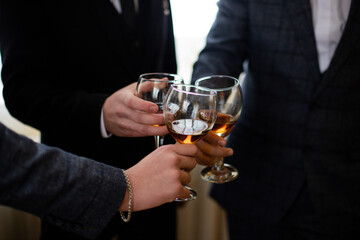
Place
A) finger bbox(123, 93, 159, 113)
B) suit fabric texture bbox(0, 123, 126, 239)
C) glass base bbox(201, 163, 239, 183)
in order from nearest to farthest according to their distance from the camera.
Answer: suit fabric texture bbox(0, 123, 126, 239)
finger bbox(123, 93, 159, 113)
glass base bbox(201, 163, 239, 183)

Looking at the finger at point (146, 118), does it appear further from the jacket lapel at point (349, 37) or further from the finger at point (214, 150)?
the jacket lapel at point (349, 37)

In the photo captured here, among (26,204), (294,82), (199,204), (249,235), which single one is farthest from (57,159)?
(199,204)

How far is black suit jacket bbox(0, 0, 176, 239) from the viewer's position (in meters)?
1.31

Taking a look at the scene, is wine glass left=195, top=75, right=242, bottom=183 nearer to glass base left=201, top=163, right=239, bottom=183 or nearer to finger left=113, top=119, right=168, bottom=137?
glass base left=201, top=163, right=239, bottom=183

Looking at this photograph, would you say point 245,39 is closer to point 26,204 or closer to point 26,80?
point 26,80

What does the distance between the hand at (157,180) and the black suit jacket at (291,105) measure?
587 mm

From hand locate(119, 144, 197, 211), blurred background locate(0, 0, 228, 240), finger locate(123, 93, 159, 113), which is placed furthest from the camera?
blurred background locate(0, 0, 228, 240)

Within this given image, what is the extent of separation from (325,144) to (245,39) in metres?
0.55

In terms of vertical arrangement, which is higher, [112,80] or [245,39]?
[245,39]

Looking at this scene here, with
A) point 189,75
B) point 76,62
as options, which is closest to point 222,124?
point 76,62

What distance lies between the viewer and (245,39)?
60.9 inches

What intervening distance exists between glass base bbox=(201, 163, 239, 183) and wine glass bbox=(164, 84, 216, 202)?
0.71ft

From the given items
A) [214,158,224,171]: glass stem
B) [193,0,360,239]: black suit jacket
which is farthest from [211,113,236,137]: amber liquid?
[193,0,360,239]: black suit jacket

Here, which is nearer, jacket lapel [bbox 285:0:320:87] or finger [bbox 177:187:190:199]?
finger [bbox 177:187:190:199]
